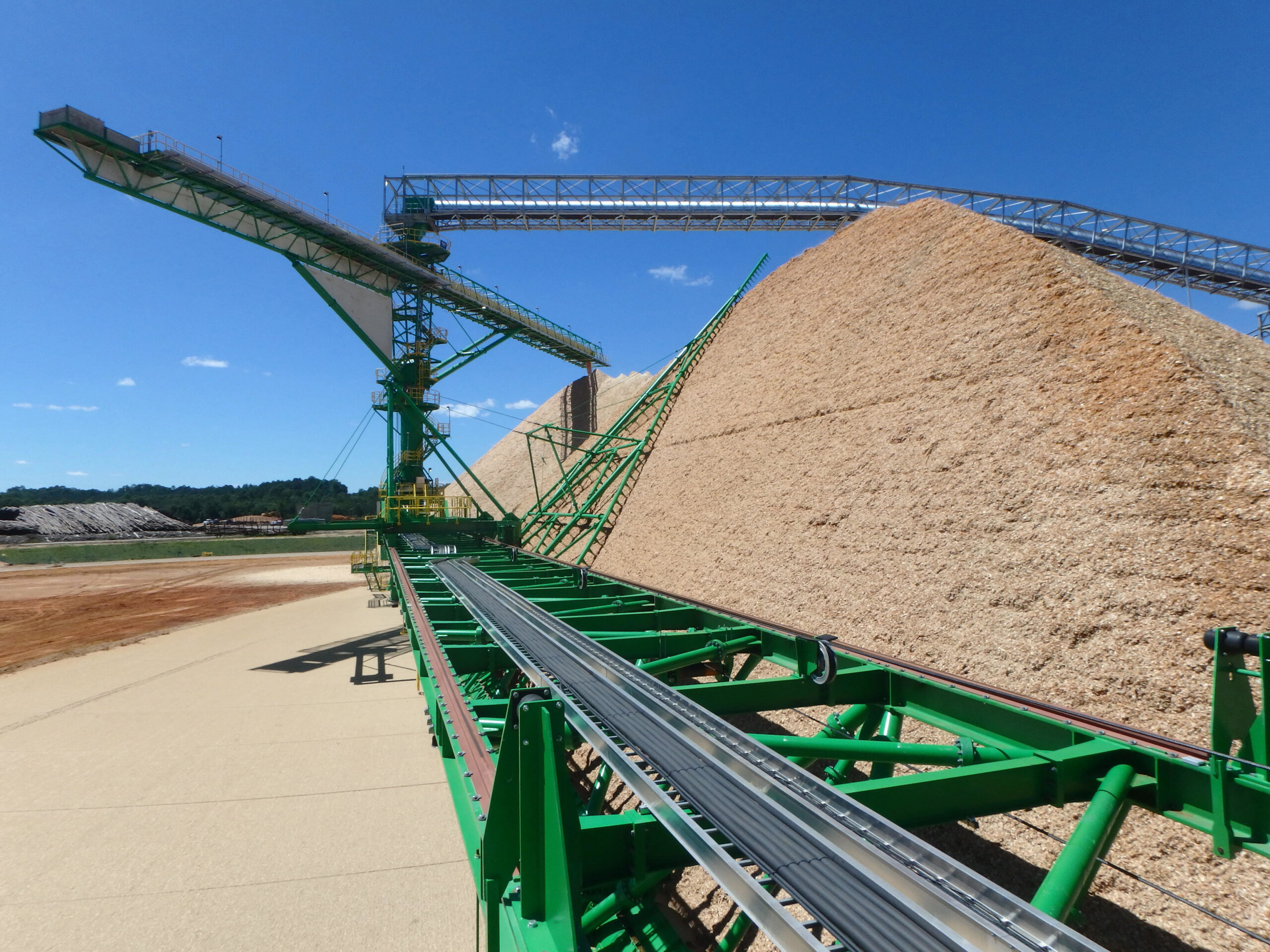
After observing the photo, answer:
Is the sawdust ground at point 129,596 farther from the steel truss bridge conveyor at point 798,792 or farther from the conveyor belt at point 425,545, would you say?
the steel truss bridge conveyor at point 798,792

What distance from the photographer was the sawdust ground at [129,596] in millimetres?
18438

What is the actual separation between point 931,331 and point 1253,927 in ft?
27.3

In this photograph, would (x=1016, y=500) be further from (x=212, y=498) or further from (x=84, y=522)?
(x=212, y=498)

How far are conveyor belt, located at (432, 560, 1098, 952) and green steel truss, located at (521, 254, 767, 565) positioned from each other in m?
11.3

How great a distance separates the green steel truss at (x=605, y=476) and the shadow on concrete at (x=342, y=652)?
14.6ft

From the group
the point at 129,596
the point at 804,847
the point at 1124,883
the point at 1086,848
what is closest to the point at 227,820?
the point at 804,847

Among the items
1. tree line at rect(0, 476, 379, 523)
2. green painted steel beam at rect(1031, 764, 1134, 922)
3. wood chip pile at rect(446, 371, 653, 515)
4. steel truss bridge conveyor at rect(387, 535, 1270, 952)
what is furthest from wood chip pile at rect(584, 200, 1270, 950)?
tree line at rect(0, 476, 379, 523)

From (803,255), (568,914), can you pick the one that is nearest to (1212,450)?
(568,914)

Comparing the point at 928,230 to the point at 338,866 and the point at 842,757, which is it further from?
the point at 338,866

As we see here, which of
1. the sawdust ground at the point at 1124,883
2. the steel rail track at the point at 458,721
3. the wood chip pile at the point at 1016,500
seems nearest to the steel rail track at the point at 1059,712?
the sawdust ground at the point at 1124,883

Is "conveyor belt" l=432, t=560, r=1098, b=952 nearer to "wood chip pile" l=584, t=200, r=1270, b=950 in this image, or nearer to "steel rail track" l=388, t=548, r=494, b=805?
"steel rail track" l=388, t=548, r=494, b=805

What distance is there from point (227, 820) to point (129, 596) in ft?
92.5

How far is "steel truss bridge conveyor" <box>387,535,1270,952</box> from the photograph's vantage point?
6.35 feet

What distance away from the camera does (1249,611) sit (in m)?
4.54
